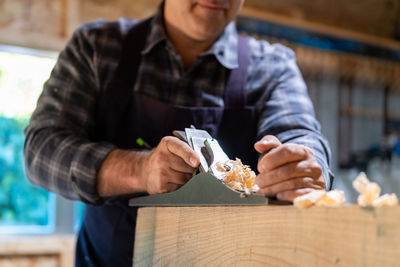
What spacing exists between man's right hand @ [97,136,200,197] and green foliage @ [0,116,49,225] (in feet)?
6.69

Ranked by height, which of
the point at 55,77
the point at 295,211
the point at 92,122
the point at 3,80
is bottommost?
the point at 295,211

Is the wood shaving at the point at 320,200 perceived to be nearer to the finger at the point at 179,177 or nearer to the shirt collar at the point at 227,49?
the finger at the point at 179,177

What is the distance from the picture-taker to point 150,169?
1.06 m

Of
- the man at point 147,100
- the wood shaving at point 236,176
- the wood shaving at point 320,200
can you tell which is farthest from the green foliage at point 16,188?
the wood shaving at point 320,200

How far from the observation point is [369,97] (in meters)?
4.02

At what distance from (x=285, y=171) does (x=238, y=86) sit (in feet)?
2.40

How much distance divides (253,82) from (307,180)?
28.4 inches

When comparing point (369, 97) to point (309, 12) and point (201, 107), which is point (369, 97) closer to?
point (309, 12)

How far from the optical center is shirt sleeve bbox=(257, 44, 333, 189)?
127 centimetres

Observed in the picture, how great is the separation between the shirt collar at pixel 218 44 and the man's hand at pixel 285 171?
2.28ft

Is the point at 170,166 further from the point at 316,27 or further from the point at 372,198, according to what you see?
the point at 316,27

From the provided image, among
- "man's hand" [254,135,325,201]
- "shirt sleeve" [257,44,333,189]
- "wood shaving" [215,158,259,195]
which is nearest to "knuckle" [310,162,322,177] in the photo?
"man's hand" [254,135,325,201]

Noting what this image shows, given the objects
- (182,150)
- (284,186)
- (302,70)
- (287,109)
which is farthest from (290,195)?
(302,70)

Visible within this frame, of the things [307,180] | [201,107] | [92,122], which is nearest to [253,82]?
[201,107]
